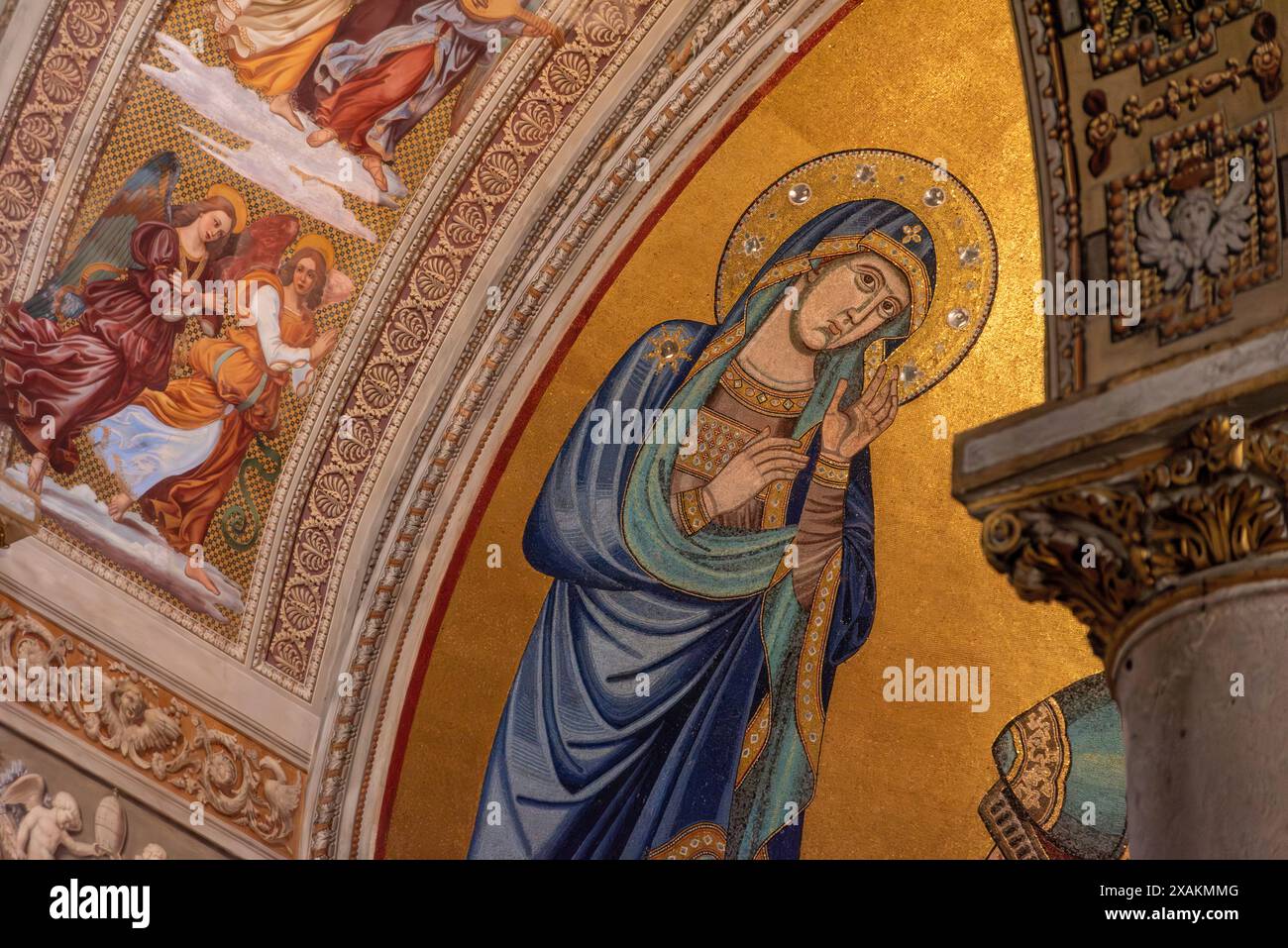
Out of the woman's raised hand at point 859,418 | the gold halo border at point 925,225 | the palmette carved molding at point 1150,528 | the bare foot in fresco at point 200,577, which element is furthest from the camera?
the woman's raised hand at point 859,418

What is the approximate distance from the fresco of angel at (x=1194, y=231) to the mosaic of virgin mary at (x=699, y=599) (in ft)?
16.8

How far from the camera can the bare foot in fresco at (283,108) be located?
27.7 ft

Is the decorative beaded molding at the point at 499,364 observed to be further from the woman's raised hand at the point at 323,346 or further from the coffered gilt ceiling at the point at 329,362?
the woman's raised hand at the point at 323,346

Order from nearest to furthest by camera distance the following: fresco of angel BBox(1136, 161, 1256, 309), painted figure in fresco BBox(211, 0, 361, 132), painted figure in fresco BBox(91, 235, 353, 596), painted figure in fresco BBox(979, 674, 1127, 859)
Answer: fresco of angel BBox(1136, 161, 1256, 309) → painted figure in fresco BBox(211, 0, 361, 132) → painted figure in fresco BBox(91, 235, 353, 596) → painted figure in fresco BBox(979, 674, 1127, 859)

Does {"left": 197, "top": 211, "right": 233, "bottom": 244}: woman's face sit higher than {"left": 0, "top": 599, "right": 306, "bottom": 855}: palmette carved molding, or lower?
higher

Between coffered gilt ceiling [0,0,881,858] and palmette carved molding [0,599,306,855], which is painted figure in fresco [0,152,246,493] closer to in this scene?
coffered gilt ceiling [0,0,881,858]

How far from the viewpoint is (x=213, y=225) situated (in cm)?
867

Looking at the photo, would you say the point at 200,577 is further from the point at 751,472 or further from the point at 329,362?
the point at 751,472

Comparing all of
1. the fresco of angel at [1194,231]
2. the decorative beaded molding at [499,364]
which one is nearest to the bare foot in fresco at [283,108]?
the decorative beaded molding at [499,364]

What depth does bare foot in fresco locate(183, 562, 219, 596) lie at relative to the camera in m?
9.05

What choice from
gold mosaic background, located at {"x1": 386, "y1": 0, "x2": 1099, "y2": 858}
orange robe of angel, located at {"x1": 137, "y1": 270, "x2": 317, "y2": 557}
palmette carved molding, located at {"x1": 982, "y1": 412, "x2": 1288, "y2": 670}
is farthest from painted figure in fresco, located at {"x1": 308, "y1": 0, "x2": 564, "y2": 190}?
palmette carved molding, located at {"x1": 982, "y1": 412, "x2": 1288, "y2": 670}

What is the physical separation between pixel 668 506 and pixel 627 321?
0.94 m

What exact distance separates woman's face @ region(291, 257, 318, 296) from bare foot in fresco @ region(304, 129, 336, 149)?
22.7 inches
